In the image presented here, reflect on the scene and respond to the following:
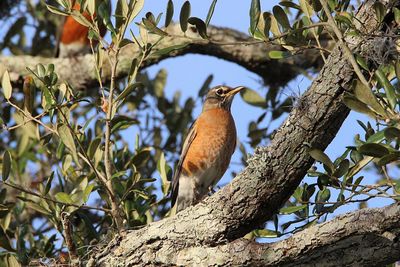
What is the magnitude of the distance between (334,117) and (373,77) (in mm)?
257

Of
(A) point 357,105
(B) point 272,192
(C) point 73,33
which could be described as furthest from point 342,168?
(C) point 73,33

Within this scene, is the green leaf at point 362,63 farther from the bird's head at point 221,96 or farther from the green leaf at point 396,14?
the bird's head at point 221,96

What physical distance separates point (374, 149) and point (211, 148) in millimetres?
3112

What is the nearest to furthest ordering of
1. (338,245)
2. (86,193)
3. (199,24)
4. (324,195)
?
(338,245) → (199,24) → (324,195) → (86,193)

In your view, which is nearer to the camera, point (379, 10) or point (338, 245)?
point (379, 10)

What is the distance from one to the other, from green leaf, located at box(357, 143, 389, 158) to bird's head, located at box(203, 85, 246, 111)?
3.71 metres

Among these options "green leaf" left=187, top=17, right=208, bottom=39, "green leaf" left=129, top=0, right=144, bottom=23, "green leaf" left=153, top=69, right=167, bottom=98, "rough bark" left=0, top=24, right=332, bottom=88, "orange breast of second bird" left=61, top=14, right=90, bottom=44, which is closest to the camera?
"green leaf" left=187, top=17, right=208, bottom=39

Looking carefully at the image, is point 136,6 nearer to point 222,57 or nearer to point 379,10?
point 379,10

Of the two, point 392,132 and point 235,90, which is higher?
point 235,90

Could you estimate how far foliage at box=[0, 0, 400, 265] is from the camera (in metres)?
3.65

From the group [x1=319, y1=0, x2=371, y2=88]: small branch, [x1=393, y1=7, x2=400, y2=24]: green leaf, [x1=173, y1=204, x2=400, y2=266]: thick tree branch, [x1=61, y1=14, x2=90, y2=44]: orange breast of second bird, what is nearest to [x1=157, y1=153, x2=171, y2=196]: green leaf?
[x1=173, y1=204, x2=400, y2=266]: thick tree branch

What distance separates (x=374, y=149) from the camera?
10.8 feet

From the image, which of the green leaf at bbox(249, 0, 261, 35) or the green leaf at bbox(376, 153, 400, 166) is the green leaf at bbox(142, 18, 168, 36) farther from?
the green leaf at bbox(376, 153, 400, 166)

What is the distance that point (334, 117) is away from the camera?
3678 mm
